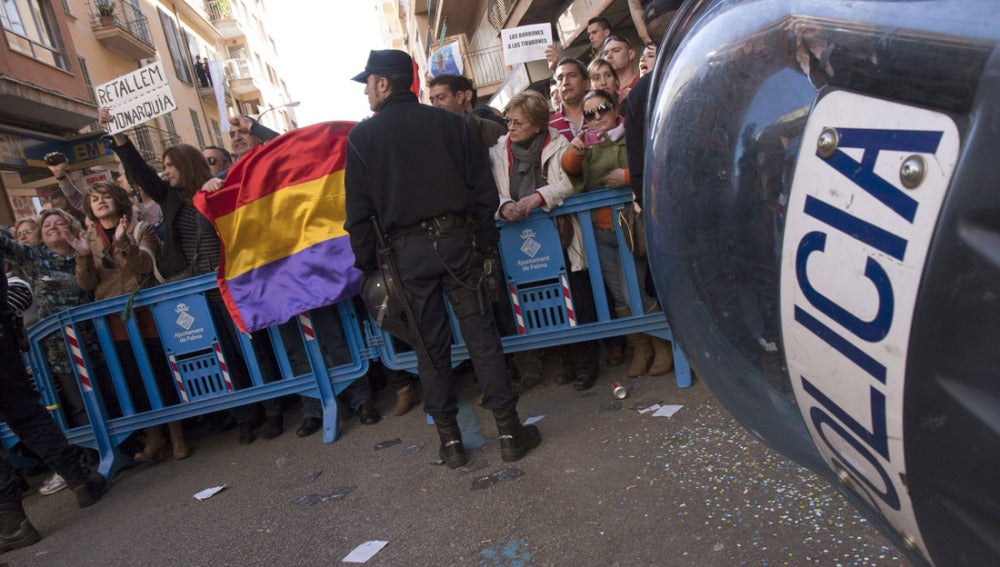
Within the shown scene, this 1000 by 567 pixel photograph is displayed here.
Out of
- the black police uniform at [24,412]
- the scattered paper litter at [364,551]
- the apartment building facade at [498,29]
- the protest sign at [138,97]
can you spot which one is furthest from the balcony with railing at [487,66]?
the scattered paper litter at [364,551]

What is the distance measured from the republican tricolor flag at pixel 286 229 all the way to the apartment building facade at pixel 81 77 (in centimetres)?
449

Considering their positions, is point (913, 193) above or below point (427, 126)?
below

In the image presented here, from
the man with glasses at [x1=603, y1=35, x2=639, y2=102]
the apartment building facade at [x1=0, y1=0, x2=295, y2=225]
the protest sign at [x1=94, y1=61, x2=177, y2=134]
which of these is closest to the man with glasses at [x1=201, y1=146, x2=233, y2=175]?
the protest sign at [x1=94, y1=61, x2=177, y2=134]

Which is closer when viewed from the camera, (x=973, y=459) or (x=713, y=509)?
(x=973, y=459)

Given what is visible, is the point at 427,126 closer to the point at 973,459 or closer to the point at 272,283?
the point at 272,283

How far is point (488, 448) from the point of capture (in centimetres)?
391

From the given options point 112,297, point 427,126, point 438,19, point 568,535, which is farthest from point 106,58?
point 568,535

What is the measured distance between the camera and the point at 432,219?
352 cm

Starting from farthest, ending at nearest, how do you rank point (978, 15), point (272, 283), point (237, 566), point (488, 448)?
point (272, 283) < point (488, 448) < point (237, 566) < point (978, 15)

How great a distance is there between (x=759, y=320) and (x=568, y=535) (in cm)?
189

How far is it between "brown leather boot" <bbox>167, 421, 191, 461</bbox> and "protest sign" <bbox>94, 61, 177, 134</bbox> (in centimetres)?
324

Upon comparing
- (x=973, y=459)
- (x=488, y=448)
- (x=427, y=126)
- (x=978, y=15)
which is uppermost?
(x=427, y=126)

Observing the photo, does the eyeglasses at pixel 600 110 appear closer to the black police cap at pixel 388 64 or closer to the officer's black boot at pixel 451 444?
the black police cap at pixel 388 64

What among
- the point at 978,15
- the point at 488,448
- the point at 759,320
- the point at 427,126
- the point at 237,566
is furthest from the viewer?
the point at 488,448
